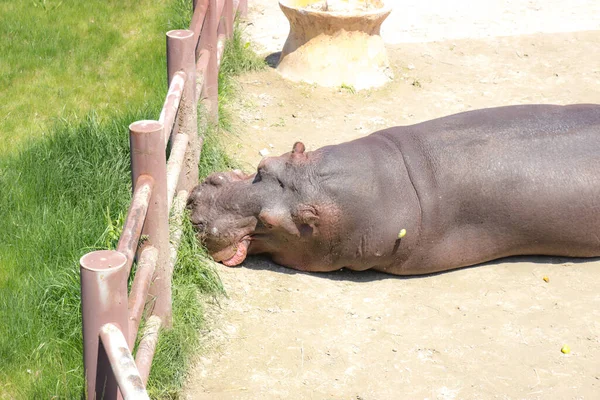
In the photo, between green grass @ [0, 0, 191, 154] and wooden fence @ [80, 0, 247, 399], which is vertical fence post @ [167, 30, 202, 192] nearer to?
wooden fence @ [80, 0, 247, 399]

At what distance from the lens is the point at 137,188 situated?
388cm

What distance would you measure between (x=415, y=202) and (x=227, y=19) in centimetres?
323

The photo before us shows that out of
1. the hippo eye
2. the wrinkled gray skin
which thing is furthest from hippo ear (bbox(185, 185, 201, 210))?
the hippo eye

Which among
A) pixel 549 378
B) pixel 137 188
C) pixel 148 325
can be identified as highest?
pixel 137 188

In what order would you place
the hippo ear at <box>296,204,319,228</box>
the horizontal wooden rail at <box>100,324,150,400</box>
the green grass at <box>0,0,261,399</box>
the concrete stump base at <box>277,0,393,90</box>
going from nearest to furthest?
1. the horizontal wooden rail at <box>100,324,150,400</box>
2. the green grass at <box>0,0,261,399</box>
3. the hippo ear at <box>296,204,319,228</box>
4. the concrete stump base at <box>277,0,393,90</box>

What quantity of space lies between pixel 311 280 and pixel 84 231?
1.31 meters

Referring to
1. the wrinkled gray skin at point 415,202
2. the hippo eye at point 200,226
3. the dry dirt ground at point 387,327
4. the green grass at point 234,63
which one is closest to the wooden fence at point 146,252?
the hippo eye at point 200,226

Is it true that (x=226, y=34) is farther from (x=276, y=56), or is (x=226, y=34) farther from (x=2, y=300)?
(x=2, y=300)

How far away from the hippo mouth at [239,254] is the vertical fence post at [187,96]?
0.49 m

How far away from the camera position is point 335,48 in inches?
298

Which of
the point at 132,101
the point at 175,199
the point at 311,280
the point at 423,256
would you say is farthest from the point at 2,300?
the point at 132,101

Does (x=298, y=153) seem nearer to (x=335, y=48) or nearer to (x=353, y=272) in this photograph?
(x=353, y=272)

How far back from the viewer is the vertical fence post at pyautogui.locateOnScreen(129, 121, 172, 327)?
3.87 m

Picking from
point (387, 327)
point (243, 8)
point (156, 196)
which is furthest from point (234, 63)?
point (156, 196)
